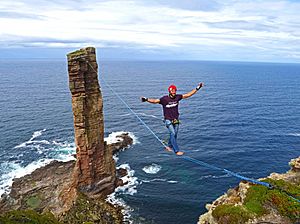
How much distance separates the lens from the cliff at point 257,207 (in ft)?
86.4

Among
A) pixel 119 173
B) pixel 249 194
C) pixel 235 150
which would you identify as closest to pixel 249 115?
pixel 235 150

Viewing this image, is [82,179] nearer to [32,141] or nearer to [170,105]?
[32,141]

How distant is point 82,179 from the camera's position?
148 feet

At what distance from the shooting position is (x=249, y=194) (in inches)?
1128

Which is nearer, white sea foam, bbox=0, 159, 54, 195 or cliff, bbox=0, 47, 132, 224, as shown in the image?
cliff, bbox=0, 47, 132, 224

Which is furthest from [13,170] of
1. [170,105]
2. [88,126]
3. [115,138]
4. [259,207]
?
[170,105]

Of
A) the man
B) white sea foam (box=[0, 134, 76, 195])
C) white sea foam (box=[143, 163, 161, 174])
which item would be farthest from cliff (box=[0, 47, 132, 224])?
the man

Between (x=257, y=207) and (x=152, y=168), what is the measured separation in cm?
2921

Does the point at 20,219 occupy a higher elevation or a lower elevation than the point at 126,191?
higher

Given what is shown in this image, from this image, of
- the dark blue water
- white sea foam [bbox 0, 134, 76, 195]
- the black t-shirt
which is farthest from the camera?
white sea foam [bbox 0, 134, 76, 195]

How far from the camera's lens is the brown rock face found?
135 ft

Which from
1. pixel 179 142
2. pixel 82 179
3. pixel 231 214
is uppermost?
pixel 231 214

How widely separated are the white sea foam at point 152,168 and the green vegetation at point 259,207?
86.0ft

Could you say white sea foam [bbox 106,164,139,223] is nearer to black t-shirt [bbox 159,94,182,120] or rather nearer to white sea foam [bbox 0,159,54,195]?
white sea foam [bbox 0,159,54,195]
